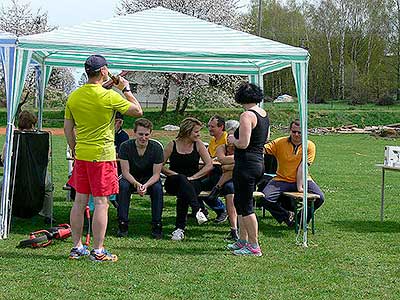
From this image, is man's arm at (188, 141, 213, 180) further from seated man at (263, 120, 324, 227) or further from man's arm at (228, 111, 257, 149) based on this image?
man's arm at (228, 111, 257, 149)

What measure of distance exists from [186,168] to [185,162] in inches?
2.6

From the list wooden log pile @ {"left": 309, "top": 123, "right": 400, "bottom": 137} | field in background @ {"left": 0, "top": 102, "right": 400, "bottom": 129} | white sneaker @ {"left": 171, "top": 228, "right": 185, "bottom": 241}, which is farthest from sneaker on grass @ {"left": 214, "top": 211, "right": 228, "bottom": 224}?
field in background @ {"left": 0, "top": 102, "right": 400, "bottom": 129}

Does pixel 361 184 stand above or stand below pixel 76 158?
below

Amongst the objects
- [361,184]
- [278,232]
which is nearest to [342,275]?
[278,232]

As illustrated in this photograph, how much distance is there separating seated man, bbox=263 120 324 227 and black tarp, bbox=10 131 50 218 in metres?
2.30

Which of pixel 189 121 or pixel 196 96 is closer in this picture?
pixel 189 121

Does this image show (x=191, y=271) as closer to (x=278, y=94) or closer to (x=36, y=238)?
(x=36, y=238)

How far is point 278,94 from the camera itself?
159ft

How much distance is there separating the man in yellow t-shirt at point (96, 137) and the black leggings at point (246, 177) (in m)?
1.01

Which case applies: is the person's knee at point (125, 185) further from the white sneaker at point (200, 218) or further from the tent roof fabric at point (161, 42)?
the tent roof fabric at point (161, 42)

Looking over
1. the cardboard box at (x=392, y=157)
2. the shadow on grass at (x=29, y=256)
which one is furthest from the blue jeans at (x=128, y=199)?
the cardboard box at (x=392, y=157)

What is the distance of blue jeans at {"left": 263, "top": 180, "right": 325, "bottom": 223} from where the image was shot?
23.0 feet

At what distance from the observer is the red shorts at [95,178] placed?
5.34 m

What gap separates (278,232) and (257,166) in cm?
147
